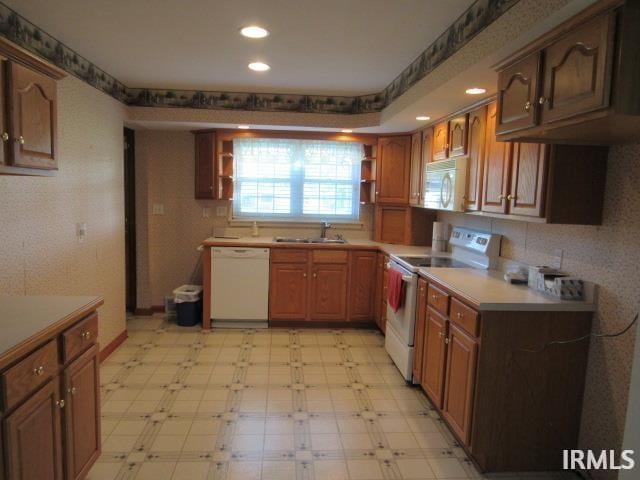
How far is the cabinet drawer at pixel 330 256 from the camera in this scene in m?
4.50

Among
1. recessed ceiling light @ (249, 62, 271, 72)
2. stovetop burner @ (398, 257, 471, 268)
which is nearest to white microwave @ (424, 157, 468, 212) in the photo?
stovetop burner @ (398, 257, 471, 268)

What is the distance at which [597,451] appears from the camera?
2201mm

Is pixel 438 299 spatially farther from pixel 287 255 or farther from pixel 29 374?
pixel 29 374

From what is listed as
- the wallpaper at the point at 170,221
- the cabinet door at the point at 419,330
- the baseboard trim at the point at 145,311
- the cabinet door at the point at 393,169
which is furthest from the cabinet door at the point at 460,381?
the baseboard trim at the point at 145,311

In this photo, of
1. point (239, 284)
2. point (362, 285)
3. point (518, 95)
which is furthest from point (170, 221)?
point (518, 95)

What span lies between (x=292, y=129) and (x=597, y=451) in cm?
370

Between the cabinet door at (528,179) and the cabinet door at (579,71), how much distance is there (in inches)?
18.5

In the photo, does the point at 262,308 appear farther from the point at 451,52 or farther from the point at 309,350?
the point at 451,52

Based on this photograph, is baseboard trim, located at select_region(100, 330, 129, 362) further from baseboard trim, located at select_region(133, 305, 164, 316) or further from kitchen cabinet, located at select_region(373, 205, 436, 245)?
kitchen cabinet, located at select_region(373, 205, 436, 245)

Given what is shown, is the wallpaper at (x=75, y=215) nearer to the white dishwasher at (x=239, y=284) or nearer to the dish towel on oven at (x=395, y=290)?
the white dishwasher at (x=239, y=284)

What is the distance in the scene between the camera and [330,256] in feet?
14.8

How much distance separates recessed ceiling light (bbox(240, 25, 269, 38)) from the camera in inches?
101

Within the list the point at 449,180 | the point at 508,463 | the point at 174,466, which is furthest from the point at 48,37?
the point at 508,463

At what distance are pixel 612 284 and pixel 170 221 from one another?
4186mm
